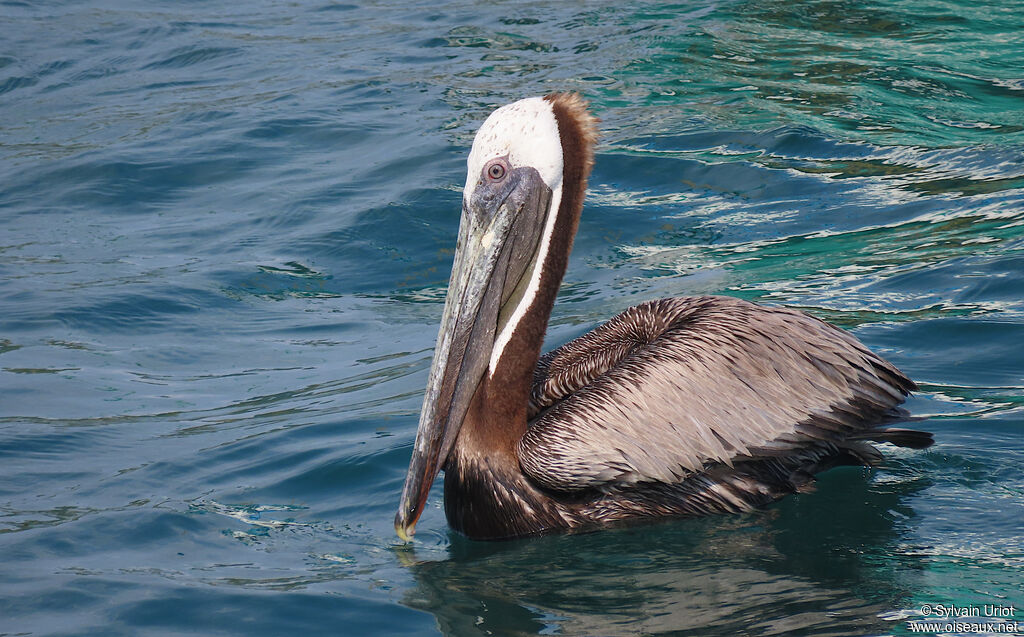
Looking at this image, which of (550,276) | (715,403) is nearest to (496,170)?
(550,276)

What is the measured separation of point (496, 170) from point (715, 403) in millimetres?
1125

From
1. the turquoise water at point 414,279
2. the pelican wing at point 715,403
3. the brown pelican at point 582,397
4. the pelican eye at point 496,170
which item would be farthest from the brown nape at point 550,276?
the turquoise water at point 414,279

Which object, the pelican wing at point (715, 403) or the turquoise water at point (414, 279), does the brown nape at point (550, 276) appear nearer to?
the pelican wing at point (715, 403)

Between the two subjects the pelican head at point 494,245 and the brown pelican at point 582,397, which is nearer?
the brown pelican at point 582,397

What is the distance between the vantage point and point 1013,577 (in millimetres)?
3717

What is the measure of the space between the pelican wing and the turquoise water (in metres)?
0.26

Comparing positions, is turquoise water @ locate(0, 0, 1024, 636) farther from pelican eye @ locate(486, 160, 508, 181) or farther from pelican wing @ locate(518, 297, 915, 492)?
pelican eye @ locate(486, 160, 508, 181)

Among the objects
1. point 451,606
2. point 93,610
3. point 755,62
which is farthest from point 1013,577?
point 755,62

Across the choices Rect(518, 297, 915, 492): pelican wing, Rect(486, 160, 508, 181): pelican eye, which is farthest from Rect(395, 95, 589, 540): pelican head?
Rect(518, 297, 915, 492): pelican wing

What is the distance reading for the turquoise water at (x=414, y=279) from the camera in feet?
12.9

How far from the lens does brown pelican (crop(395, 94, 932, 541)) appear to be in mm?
4277

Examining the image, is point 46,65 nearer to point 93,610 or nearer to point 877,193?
point 877,193

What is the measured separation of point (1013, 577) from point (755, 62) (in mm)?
7444

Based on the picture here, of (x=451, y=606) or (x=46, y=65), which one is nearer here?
(x=451, y=606)
